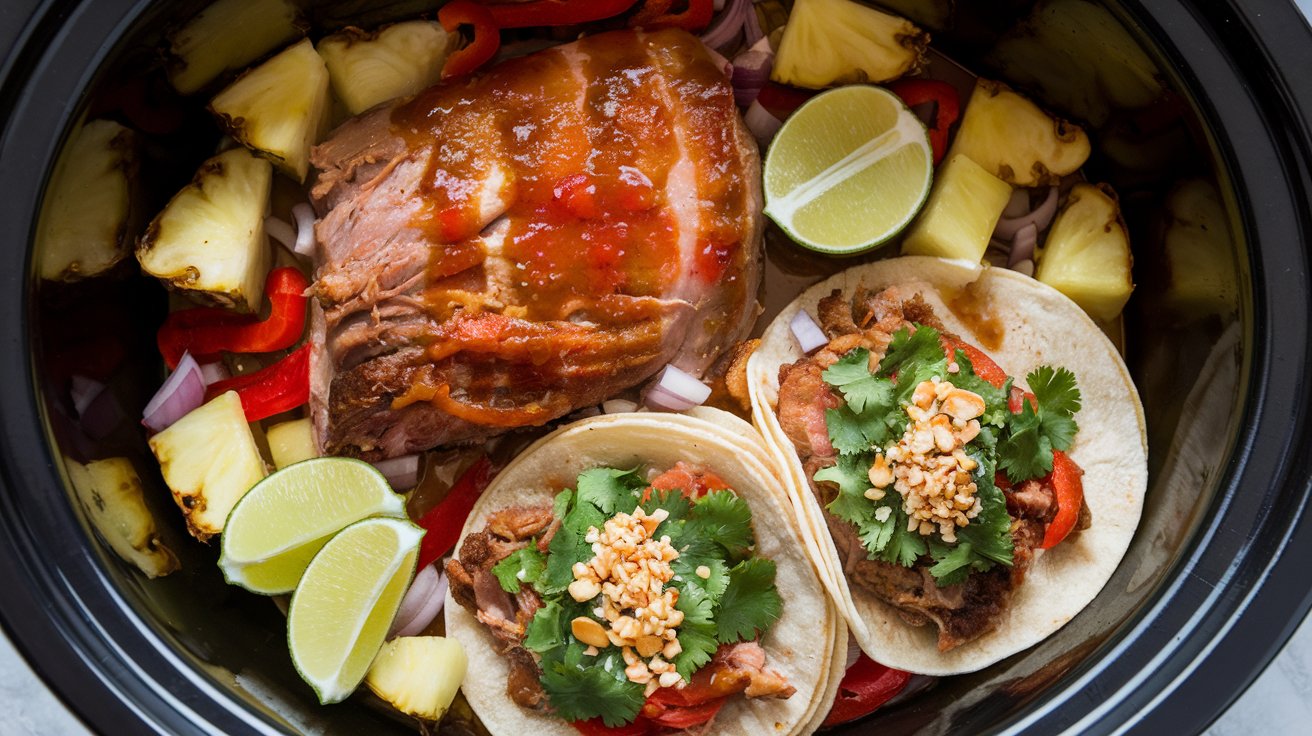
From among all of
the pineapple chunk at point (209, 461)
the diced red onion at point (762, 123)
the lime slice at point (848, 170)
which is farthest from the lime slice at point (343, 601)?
the diced red onion at point (762, 123)

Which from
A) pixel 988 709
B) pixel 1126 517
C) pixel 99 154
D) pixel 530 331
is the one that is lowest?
pixel 988 709

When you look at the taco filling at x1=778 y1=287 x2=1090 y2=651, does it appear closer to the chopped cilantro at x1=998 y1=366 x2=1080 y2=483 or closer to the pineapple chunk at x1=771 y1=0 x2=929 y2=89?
the chopped cilantro at x1=998 y1=366 x2=1080 y2=483

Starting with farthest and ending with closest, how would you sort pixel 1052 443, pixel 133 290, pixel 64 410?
pixel 133 290 → pixel 1052 443 → pixel 64 410

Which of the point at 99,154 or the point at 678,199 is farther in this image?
the point at 678,199

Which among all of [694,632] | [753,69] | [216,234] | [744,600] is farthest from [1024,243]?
[216,234]

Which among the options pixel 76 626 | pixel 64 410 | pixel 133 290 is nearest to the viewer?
pixel 76 626

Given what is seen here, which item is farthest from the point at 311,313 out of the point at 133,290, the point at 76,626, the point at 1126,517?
the point at 1126,517

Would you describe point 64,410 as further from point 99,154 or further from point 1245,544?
point 1245,544
